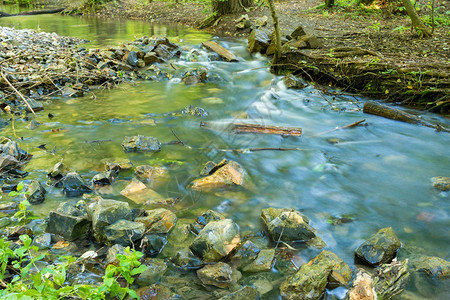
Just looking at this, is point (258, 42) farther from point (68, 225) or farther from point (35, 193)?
point (68, 225)

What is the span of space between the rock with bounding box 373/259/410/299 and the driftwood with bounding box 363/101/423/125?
13.5 feet

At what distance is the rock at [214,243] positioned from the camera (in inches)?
108

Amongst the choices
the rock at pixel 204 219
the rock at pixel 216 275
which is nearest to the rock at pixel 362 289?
the rock at pixel 216 275

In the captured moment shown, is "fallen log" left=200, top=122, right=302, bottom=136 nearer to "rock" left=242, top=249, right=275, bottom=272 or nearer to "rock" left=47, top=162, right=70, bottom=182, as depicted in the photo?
"rock" left=47, top=162, right=70, bottom=182

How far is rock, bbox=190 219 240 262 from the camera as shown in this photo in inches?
108

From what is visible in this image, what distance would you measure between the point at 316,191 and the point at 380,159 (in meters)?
1.53

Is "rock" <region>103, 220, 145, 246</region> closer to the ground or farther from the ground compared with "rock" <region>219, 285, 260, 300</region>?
farther from the ground

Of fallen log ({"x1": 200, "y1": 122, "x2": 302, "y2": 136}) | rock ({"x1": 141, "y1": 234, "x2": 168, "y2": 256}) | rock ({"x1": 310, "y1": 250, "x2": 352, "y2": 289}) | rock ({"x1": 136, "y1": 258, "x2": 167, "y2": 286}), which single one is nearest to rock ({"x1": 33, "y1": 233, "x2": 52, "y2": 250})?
rock ({"x1": 141, "y1": 234, "x2": 168, "y2": 256})

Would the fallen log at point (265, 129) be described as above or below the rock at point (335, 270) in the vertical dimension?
above

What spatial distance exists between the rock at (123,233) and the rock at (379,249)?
1988mm

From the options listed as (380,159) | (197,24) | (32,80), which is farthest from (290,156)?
(197,24)

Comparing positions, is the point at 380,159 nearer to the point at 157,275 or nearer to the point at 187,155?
the point at 187,155

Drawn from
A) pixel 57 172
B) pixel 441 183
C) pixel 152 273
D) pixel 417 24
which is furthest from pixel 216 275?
pixel 417 24

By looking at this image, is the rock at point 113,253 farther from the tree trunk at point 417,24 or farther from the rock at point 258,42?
the tree trunk at point 417,24
